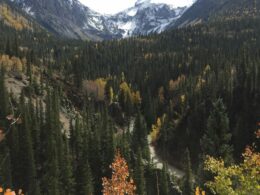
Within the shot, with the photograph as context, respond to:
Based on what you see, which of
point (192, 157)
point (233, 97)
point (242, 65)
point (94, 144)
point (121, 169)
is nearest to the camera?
point (121, 169)

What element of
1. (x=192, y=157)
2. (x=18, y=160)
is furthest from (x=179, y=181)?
(x=18, y=160)

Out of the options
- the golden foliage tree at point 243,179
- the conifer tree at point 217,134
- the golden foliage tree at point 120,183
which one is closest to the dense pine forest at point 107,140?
the conifer tree at point 217,134

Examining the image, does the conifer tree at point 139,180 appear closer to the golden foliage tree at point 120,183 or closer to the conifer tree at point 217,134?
the conifer tree at point 217,134

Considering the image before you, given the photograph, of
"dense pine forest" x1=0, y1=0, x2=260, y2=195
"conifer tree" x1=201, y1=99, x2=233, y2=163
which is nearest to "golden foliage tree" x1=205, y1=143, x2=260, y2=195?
"dense pine forest" x1=0, y1=0, x2=260, y2=195

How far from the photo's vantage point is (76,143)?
12262 centimetres

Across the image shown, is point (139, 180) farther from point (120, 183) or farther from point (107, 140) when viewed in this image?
point (120, 183)

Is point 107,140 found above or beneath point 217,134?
beneath

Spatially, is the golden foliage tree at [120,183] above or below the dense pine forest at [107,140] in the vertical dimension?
above

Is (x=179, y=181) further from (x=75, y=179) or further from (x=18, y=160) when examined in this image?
(x=18, y=160)

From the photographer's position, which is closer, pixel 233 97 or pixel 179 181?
pixel 179 181

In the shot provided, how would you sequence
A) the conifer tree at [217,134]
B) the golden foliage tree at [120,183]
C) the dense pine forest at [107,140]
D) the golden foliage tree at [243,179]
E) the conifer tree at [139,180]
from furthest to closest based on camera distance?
the conifer tree at [139,180] → the dense pine forest at [107,140] → the conifer tree at [217,134] → the golden foliage tree at [120,183] → the golden foliage tree at [243,179]

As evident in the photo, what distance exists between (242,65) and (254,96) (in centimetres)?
3766

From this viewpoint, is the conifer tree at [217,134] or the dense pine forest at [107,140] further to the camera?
the dense pine forest at [107,140]

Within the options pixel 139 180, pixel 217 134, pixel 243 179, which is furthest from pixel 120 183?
pixel 139 180
